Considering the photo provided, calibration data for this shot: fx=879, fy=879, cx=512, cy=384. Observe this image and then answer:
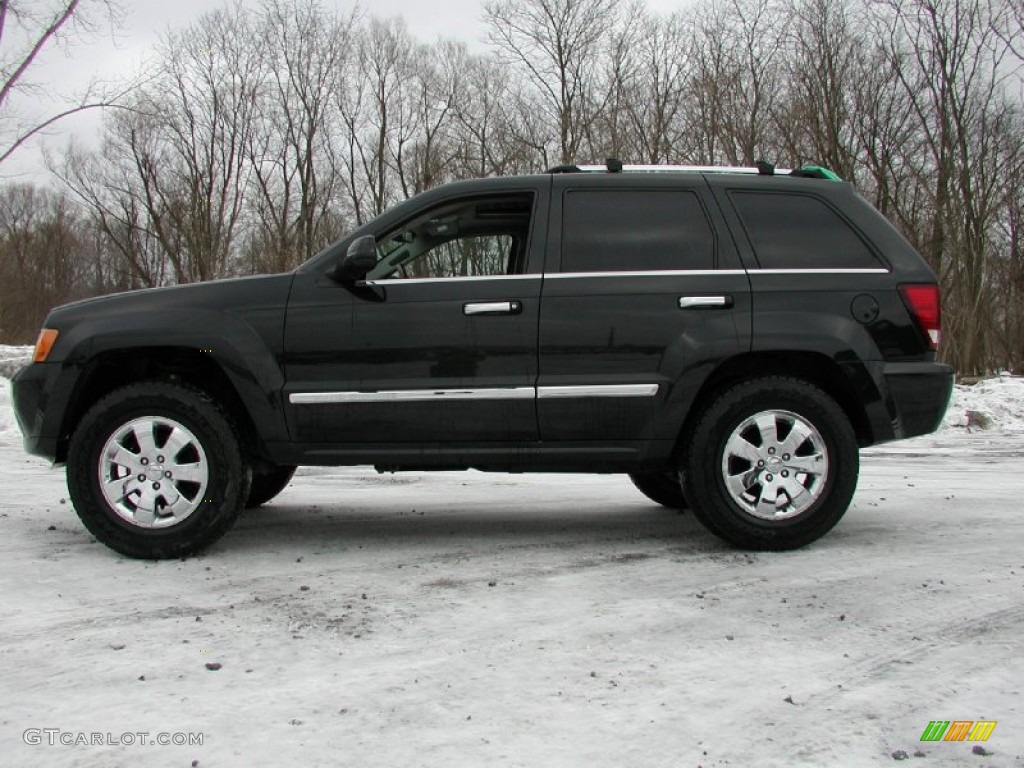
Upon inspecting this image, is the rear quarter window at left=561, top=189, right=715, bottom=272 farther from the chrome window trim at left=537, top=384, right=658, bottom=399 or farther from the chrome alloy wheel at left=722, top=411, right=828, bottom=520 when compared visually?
the chrome alloy wheel at left=722, top=411, right=828, bottom=520

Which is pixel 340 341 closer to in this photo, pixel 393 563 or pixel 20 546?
pixel 393 563

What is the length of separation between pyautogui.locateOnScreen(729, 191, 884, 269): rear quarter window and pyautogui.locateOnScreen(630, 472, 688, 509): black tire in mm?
1703

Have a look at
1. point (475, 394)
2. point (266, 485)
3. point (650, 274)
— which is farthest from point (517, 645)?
point (266, 485)

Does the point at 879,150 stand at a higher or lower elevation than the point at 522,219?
higher

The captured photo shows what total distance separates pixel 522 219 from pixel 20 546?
3172mm

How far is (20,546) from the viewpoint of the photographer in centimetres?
465

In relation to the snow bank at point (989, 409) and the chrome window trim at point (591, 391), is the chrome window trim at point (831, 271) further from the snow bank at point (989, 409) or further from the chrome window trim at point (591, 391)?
the snow bank at point (989, 409)

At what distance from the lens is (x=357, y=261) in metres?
4.26

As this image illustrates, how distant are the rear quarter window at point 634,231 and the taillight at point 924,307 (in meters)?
0.99

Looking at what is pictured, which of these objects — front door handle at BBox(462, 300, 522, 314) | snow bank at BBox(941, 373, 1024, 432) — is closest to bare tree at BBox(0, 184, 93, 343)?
snow bank at BBox(941, 373, 1024, 432)

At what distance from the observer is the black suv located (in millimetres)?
4301

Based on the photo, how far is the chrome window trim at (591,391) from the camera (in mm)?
4312

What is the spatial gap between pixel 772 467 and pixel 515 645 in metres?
1.90

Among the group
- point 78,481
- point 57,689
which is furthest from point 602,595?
point 78,481
